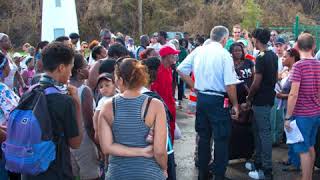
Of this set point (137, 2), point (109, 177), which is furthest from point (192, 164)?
point (137, 2)

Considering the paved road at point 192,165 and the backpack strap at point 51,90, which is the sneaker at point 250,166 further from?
the backpack strap at point 51,90

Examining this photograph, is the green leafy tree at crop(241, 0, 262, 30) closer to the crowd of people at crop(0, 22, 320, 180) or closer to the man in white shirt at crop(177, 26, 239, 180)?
the crowd of people at crop(0, 22, 320, 180)

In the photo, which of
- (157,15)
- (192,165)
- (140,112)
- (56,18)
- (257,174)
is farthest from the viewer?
(157,15)

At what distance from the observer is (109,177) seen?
341 cm

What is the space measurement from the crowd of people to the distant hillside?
27.6 metres

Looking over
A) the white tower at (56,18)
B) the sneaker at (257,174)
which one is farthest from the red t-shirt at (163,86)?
the white tower at (56,18)

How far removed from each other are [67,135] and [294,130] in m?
3.16

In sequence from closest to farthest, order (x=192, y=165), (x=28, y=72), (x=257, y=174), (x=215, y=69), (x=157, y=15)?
(x=215, y=69) < (x=257, y=174) < (x=192, y=165) < (x=28, y=72) < (x=157, y=15)

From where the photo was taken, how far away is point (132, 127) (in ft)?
10.7

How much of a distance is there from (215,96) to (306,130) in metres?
1.15

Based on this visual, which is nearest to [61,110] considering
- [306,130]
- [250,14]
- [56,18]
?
[306,130]

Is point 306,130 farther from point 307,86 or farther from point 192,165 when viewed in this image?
point 192,165

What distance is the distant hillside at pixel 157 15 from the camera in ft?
116

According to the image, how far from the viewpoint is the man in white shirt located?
568cm
